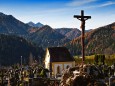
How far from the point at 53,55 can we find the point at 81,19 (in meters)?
44.0

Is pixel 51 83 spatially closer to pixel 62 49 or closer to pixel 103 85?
pixel 103 85

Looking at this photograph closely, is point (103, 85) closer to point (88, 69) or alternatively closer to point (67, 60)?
point (88, 69)

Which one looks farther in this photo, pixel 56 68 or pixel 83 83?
pixel 56 68

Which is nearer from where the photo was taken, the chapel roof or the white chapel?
the white chapel

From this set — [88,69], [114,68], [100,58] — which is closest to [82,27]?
[88,69]

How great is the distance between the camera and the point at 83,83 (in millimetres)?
26078

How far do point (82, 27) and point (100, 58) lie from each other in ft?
195

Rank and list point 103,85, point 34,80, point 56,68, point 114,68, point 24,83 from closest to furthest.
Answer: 1. point 103,85
2. point 34,80
3. point 24,83
4. point 114,68
5. point 56,68

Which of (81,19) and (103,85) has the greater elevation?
(81,19)

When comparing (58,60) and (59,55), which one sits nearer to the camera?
(58,60)

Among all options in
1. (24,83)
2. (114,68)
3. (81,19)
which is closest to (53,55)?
(114,68)

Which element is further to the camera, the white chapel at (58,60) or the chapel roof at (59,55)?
the chapel roof at (59,55)

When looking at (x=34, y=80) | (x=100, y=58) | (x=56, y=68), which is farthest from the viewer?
(x=100, y=58)

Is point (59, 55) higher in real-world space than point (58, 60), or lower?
higher
